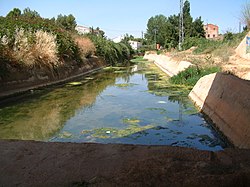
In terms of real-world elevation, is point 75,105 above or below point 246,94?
below

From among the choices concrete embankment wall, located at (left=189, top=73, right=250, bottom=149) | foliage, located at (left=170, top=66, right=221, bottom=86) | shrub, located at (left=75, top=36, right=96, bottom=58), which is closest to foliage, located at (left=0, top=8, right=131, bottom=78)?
shrub, located at (left=75, top=36, right=96, bottom=58)

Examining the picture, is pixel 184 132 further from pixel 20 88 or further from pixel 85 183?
pixel 20 88

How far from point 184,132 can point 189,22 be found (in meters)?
53.6

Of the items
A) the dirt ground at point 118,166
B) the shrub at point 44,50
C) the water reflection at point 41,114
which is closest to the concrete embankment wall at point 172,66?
the water reflection at point 41,114

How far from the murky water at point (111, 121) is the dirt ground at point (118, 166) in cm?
222

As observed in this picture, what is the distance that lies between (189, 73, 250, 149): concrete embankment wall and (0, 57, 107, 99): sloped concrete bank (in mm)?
7462

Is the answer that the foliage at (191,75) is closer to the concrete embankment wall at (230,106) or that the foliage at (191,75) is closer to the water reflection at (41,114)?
the concrete embankment wall at (230,106)

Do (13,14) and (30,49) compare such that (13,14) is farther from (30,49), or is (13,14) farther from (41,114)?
(41,114)

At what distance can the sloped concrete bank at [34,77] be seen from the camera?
37.5 feet

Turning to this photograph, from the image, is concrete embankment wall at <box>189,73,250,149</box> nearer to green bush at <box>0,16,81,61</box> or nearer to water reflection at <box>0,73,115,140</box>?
water reflection at <box>0,73,115,140</box>

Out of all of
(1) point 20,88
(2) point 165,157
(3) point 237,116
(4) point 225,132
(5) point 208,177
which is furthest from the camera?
(1) point 20,88

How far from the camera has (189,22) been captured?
56.9 m

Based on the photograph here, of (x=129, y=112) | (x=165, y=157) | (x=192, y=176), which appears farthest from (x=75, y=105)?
(x=192, y=176)

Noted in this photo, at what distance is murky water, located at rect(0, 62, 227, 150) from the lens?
639 centimetres
